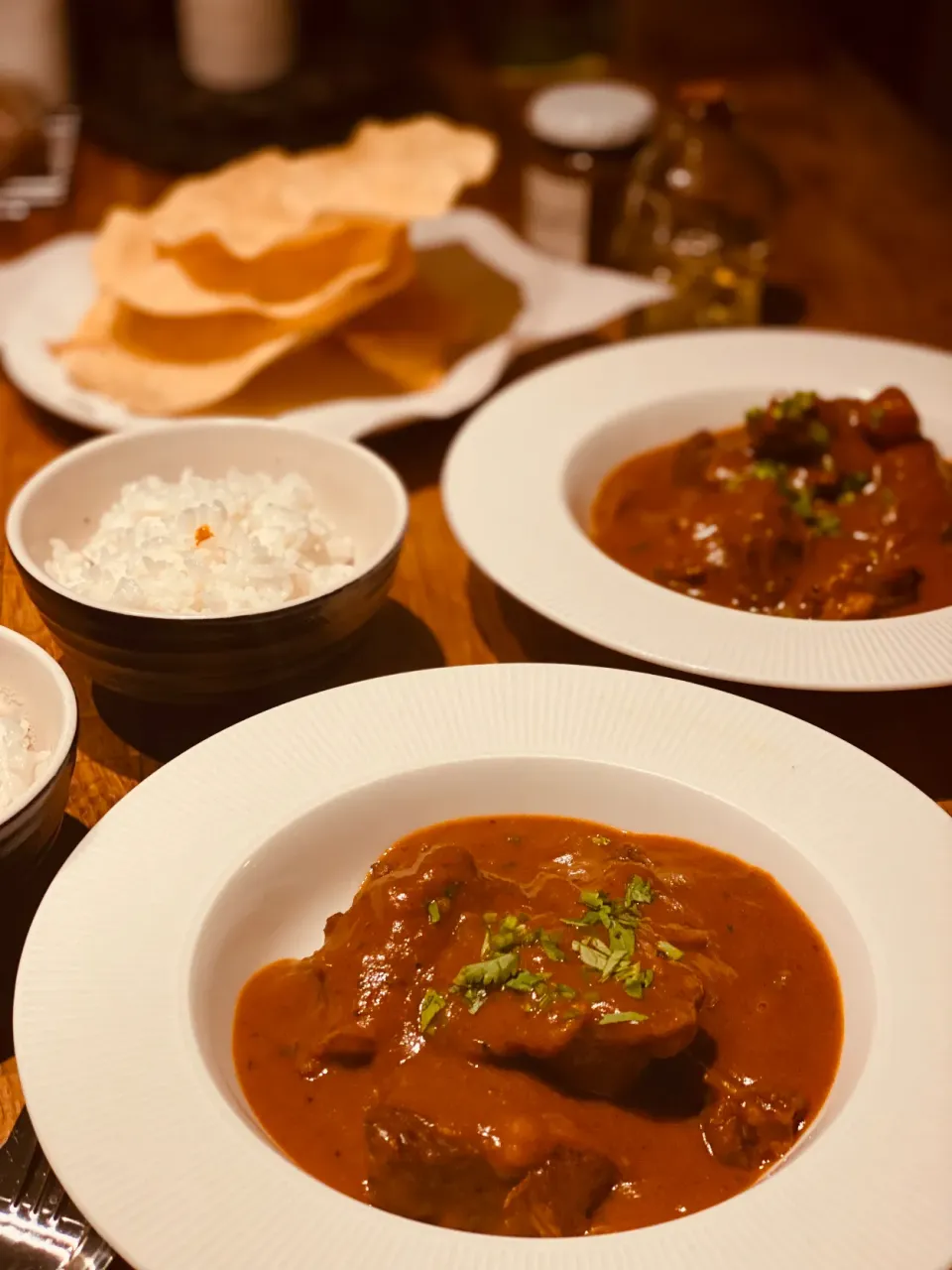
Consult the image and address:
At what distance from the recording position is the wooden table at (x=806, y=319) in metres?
2.23

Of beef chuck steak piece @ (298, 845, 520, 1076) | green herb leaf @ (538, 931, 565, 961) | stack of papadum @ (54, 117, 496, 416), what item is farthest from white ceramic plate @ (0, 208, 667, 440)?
green herb leaf @ (538, 931, 565, 961)

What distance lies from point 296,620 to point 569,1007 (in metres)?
0.81

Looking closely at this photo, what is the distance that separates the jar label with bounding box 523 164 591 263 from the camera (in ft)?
12.2

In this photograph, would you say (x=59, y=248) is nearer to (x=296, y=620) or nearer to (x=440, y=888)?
(x=296, y=620)

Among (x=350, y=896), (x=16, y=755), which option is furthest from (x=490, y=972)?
(x=16, y=755)

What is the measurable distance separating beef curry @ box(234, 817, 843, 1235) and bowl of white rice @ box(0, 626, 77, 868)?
0.35 meters

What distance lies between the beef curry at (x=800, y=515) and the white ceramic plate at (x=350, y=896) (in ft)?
1.60

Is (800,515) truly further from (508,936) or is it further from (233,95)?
(233,95)

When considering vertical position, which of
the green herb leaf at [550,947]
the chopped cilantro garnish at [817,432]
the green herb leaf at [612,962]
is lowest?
the chopped cilantro garnish at [817,432]

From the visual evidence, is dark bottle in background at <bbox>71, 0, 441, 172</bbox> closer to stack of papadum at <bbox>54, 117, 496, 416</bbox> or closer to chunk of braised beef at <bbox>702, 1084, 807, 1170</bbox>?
stack of papadum at <bbox>54, 117, 496, 416</bbox>

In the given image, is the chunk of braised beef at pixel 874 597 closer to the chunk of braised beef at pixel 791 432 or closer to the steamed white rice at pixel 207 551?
the chunk of braised beef at pixel 791 432

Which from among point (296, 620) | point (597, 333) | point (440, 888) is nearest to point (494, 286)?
point (597, 333)

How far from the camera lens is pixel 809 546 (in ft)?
8.34

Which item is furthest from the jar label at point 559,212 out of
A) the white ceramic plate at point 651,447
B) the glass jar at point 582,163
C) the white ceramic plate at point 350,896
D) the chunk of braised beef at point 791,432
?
the white ceramic plate at point 350,896
